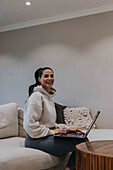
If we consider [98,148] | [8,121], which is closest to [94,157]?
[98,148]

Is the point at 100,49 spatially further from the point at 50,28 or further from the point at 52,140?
the point at 52,140

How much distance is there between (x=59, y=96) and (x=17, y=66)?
3.63 ft

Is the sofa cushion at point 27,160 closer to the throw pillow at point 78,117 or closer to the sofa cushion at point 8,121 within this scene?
the sofa cushion at point 8,121

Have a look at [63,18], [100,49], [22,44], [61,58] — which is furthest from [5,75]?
[100,49]

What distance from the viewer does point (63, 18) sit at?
4.05m

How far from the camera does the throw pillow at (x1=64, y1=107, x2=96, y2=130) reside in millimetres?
3398

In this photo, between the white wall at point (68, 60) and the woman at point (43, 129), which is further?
the white wall at point (68, 60)

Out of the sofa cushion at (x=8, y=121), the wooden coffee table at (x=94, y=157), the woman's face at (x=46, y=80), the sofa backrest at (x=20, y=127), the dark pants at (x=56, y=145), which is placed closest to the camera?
the wooden coffee table at (x=94, y=157)

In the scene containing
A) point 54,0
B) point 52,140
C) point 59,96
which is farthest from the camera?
point 59,96

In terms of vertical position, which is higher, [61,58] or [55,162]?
[61,58]

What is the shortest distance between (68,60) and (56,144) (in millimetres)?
2298

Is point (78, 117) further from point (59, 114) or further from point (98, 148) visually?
point (98, 148)

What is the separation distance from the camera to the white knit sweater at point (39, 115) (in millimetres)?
1919

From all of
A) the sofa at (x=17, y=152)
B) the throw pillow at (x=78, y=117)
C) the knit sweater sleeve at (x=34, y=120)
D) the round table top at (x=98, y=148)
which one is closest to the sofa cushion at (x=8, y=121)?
the sofa at (x=17, y=152)
